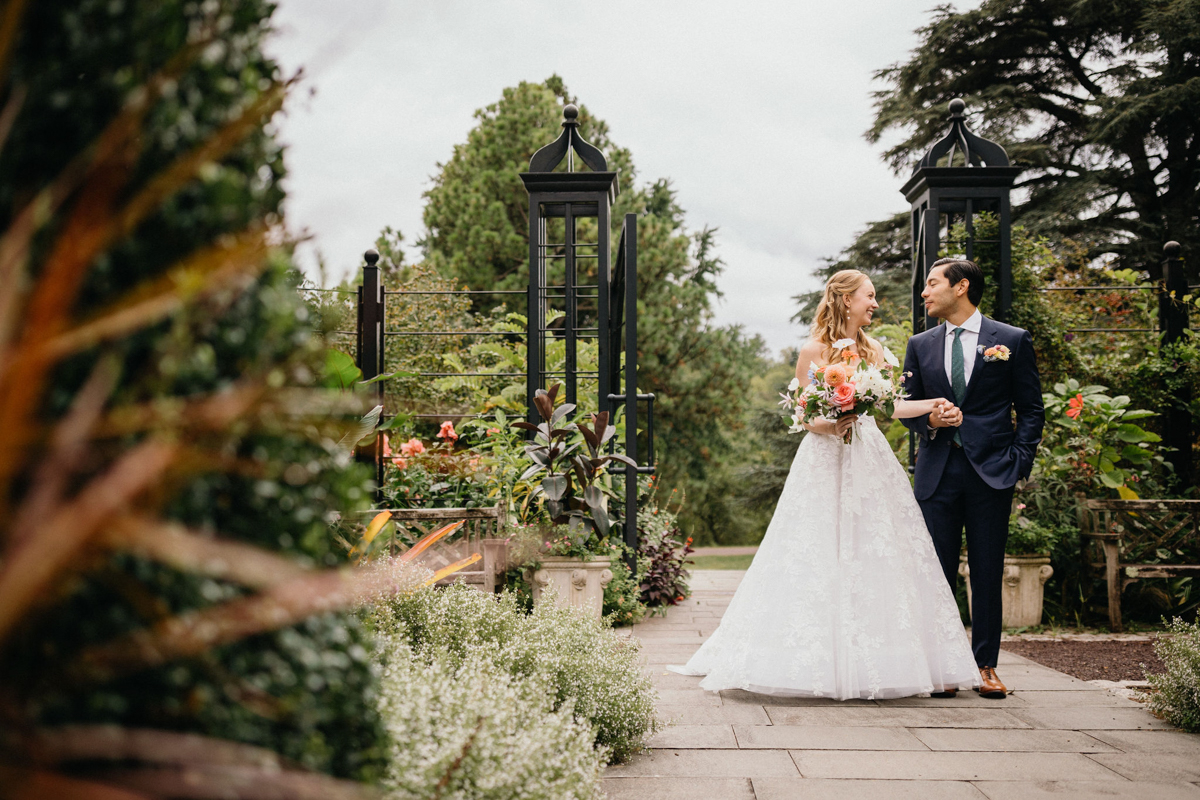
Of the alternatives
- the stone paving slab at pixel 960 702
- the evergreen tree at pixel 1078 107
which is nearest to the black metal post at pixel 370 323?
the stone paving slab at pixel 960 702

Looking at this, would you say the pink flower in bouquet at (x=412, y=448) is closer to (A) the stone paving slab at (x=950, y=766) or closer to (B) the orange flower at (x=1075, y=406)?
(A) the stone paving slab at (x=950, y=766)

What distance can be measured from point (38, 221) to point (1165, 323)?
747 cm

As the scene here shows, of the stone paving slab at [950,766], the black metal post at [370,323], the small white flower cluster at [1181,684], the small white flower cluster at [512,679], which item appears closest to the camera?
the small white flower cluster at [512,679]

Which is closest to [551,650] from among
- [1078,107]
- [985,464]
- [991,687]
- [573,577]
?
[573,577]

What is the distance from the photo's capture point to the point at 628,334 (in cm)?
501

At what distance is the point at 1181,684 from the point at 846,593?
51.0 inches

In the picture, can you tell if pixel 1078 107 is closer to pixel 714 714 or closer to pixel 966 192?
pixel 966 192

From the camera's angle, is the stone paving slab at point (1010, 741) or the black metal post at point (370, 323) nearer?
the stone paving slab at point (1010, 741)

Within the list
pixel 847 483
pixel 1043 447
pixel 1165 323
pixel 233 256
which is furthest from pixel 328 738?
pixel 1165 323

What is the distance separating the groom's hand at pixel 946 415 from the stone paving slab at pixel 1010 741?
138 centimetres

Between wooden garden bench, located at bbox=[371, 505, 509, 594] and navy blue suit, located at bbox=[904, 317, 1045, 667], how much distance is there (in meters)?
2.67

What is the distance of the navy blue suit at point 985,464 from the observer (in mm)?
3512

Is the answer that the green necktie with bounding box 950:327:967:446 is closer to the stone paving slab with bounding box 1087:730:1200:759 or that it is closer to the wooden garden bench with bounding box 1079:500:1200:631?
the stone paving slab with bounding box 1087:730:1200:759

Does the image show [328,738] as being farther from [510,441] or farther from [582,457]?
[510,441]
